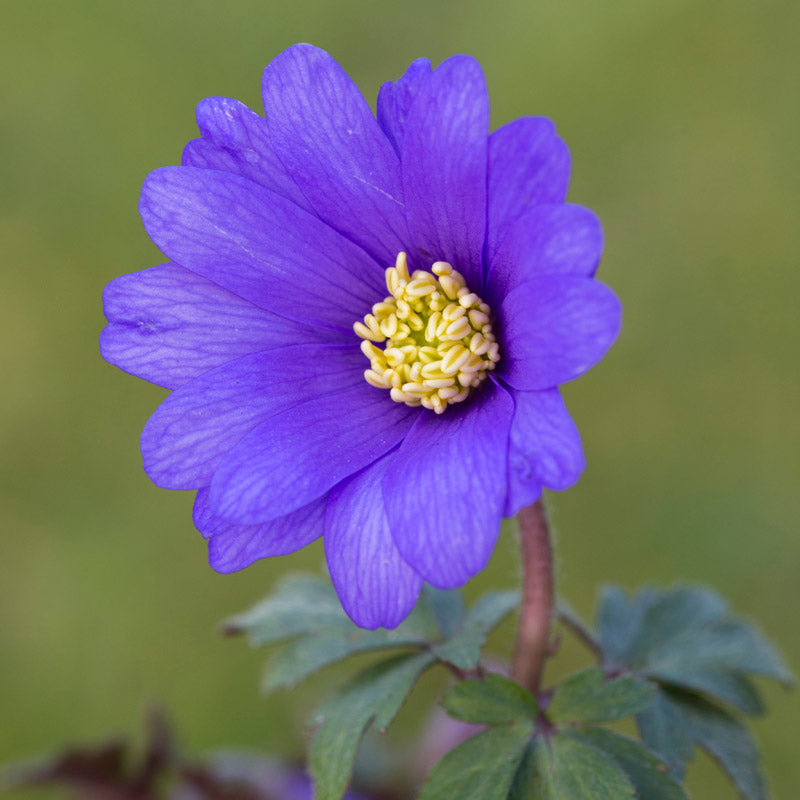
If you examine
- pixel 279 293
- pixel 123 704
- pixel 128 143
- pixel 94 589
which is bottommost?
pixel 123 704

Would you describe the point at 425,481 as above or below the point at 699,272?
below

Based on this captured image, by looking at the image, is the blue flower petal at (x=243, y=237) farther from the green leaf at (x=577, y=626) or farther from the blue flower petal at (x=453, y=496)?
the green leaf at (x=577, y=626)

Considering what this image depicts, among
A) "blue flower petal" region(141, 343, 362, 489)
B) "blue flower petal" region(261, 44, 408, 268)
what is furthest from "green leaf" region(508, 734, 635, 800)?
"blue flower petal" region(261, 44, 408, 268)

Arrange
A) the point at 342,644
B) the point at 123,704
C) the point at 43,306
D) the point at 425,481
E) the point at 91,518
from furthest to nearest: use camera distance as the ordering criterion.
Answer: the point at 43,306, the point at 91,518, the point at 123,704, the point at 342,644, the point at 425,481

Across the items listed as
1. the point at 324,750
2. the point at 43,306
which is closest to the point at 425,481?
the point at 324,750

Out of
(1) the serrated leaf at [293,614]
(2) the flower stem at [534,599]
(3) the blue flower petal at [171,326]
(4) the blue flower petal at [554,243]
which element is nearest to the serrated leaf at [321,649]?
(1) the serrated leaf at [293,614]

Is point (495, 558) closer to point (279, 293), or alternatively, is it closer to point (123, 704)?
point (123, 704)
